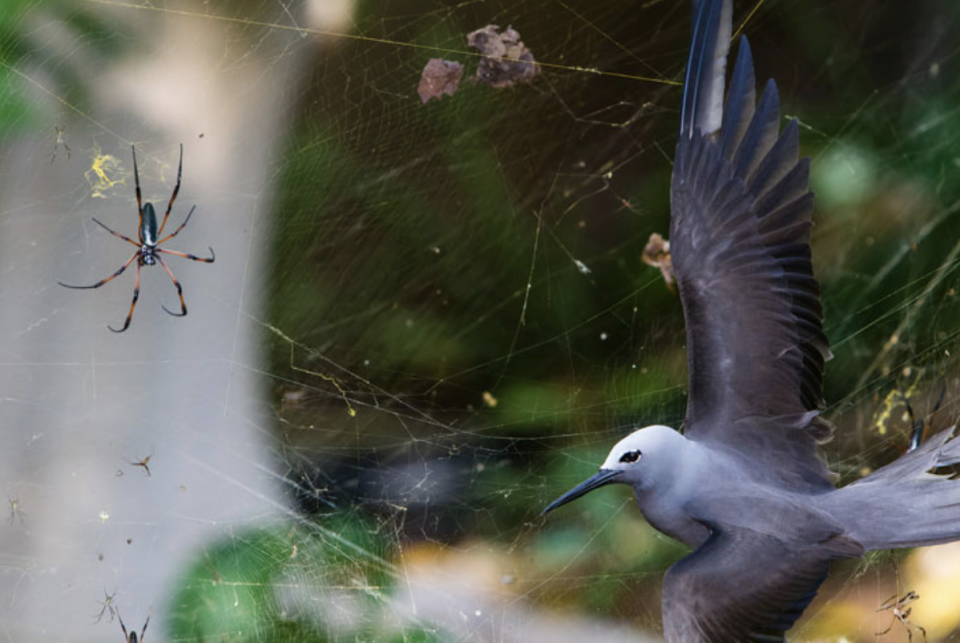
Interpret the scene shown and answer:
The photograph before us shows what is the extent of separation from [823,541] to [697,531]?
2.4 inches

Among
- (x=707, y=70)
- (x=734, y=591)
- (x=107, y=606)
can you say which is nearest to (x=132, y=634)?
(x=107, y=606)

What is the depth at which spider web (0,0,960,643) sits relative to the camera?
1.85 feet

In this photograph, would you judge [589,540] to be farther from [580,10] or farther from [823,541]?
[580,10]

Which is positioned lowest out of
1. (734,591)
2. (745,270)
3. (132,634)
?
(132,634)

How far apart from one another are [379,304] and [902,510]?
0.28 m

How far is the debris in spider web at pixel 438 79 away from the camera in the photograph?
Answer: 59cm

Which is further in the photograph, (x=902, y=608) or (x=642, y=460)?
(x=902, y=608)

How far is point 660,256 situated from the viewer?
0.59 meters

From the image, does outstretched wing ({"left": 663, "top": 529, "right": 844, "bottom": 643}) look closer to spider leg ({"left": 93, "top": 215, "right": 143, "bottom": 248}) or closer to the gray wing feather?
the gray wing feather

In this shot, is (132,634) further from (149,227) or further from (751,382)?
(751,382)

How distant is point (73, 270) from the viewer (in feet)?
1.84

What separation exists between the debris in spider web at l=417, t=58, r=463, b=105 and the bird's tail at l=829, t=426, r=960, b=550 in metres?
0.29

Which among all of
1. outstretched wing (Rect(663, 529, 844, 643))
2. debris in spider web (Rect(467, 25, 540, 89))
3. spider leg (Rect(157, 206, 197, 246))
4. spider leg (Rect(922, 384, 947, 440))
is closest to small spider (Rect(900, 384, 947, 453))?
spider leg (Rect(922, 384, 947, 440))

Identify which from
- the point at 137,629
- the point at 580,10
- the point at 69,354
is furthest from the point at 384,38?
the point at 137,629
